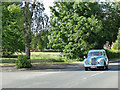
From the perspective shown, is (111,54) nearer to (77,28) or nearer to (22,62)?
(77,28)

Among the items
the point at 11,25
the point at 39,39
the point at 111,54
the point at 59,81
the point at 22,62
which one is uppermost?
the point at 11,25

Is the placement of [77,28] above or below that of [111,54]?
above

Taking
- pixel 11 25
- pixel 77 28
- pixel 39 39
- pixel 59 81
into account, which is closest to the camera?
pixel 59 81

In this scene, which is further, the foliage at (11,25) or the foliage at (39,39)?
the foliage at (39,39)

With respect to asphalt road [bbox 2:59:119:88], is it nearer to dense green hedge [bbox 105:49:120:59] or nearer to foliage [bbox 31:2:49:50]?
foliage [bbox 31:2:49:50]

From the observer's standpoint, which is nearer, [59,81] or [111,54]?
[59,81]

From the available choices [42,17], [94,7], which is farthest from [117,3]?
[42,17]

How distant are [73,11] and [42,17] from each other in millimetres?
13328

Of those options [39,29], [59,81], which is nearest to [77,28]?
[39,29]

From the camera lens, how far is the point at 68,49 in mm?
41656

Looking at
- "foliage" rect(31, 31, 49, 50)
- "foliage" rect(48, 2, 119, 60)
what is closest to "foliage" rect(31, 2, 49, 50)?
"foliage" rect(31, 31, 49, 50)

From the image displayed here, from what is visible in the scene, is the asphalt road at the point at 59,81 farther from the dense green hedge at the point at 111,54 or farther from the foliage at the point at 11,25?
the dense green hedge at the point at 111,54

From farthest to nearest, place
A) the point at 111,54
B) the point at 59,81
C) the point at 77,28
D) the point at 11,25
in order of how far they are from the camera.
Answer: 1. the point at 111,54
2. the point at 77,28
3. the point at 11,25
4. the point at 59,81

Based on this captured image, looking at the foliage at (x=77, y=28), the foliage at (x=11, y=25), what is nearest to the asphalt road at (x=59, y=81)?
the foliage at (x=11, y=25)
